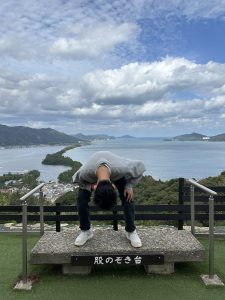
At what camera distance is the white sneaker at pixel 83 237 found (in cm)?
508

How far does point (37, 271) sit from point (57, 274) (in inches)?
11.9

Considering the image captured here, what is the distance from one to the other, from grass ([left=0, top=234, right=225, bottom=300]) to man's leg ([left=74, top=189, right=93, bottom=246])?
43 centimetres

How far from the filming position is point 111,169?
459 cm

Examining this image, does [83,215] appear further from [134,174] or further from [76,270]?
[134,174]

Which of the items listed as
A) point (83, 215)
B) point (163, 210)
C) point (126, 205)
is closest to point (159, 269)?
point (126, 205)

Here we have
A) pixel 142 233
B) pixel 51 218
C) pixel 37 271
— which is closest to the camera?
pixel 37 271

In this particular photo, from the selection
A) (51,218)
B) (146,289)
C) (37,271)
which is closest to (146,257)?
(146,289)

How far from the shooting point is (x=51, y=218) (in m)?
7.11

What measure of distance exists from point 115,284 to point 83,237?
A: 772 millimetres

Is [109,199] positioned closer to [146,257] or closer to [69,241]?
[146,257]

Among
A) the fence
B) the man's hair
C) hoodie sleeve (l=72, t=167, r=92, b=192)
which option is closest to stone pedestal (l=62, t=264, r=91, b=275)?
hoodie sleeve (l=72, t=167, r=92, b=192)

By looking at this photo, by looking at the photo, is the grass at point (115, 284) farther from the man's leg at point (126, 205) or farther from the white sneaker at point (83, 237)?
the man's leg at point (126, 205)

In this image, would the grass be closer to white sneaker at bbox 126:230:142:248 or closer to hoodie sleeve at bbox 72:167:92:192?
white sneaker at bbox 126:230:142:248

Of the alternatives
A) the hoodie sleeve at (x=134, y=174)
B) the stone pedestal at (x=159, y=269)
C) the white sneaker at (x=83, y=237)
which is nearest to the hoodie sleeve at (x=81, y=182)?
the hoodie sleeve at (x=134, y=174)
